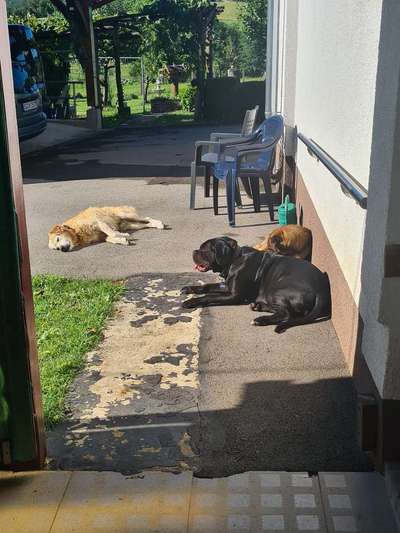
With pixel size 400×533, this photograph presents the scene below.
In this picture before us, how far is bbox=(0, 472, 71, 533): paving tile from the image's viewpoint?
8.76ft

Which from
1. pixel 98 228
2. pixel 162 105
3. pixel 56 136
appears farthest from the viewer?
pixel 162 105

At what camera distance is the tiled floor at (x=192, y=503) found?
263 centimetres

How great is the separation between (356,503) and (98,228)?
17.8 feet

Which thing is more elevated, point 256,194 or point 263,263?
point 263,263

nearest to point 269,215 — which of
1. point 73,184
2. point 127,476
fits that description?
point 73,184

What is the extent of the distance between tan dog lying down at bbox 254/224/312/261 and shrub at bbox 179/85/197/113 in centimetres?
2191

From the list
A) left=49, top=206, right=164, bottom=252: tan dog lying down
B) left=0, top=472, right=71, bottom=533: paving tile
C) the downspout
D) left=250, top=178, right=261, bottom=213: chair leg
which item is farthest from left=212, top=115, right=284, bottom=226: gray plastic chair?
left=0, top=472, right=71, bottom=533: paving tile

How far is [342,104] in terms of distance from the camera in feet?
15.4

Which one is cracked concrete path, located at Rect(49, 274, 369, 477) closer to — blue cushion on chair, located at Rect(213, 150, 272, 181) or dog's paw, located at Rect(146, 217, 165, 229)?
dog's paw, located at Rect(146, 217, 165, 229)

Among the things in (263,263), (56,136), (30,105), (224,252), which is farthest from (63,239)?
(56,136)

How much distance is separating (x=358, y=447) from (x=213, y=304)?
2359mm

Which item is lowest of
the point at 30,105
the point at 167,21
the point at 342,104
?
the point at 30,105

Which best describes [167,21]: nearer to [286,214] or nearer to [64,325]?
[286,214]

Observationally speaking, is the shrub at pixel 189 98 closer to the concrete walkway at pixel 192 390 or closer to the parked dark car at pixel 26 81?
the parked dark car at pixel 26 81
